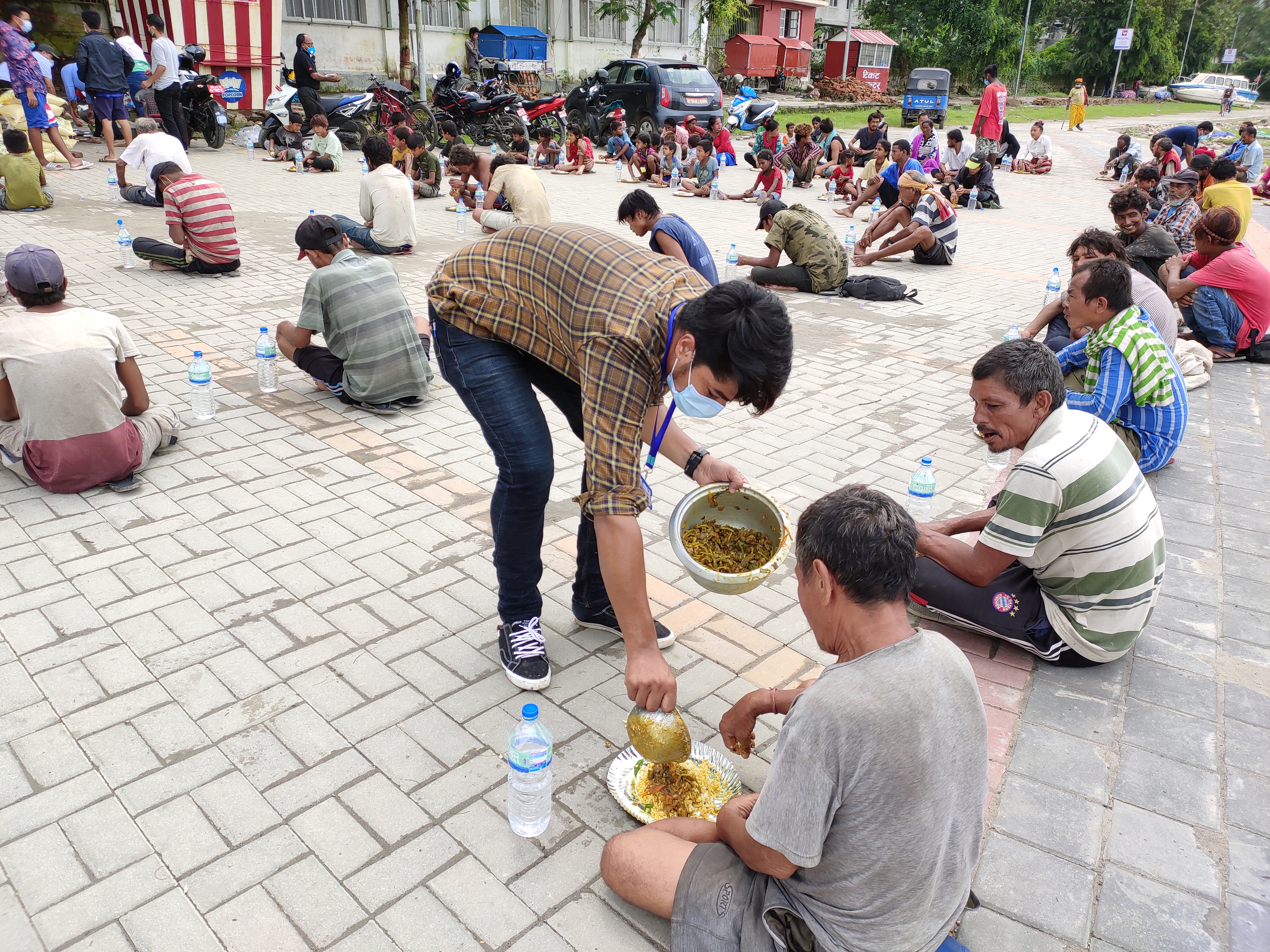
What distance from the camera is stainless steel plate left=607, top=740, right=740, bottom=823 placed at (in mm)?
2547

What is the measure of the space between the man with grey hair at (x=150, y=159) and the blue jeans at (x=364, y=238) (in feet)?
6.82

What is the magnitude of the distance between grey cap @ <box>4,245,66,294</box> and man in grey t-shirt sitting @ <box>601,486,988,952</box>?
3.77 metres

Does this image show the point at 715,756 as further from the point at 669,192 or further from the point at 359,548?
the point at 669,192

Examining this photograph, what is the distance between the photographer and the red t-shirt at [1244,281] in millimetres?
6703

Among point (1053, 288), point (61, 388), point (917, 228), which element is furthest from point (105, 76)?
point (1053, 288)

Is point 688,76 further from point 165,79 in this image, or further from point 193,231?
point 193,231

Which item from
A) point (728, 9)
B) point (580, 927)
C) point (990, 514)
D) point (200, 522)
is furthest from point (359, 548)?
point (728, 9)

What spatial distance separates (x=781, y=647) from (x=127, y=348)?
131 inches

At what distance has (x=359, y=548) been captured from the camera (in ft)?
13.0

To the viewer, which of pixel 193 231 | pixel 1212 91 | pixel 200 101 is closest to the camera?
pixel 193 231

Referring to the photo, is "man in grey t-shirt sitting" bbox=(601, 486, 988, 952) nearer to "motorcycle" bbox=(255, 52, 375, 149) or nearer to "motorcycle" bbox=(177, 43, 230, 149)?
"motorcycle" bbox=(177, 43, 230, 149)

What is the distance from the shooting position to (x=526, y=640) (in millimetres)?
3100

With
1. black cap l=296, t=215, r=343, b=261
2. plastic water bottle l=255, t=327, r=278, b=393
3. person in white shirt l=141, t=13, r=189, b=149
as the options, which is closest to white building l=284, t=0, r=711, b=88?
person in white shirt l=141, t=13, r=189, b=149

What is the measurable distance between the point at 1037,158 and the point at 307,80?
49.4 ft
